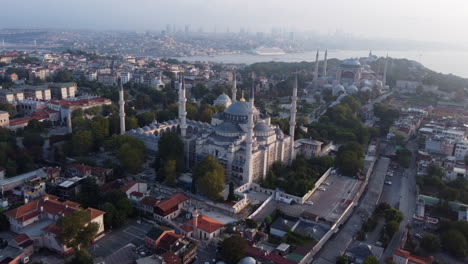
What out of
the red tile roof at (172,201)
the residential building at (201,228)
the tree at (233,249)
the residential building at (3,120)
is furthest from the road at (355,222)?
the residential building at (3,120)

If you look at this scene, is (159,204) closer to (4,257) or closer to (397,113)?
(4,257)

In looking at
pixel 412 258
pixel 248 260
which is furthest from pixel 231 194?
pixel 412 258

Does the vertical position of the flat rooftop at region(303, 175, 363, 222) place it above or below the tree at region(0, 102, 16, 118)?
below

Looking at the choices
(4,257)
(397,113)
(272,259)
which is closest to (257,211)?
(272,259)

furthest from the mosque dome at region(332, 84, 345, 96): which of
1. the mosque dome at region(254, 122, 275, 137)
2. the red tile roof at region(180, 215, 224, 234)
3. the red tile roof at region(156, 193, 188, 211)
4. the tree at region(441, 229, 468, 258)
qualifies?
the red tile roof at region(180, 215, 224, 234)

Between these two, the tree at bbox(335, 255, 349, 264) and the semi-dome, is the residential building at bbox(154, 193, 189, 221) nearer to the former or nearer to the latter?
the tree at bbox(335, 255, 349, 264)
